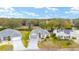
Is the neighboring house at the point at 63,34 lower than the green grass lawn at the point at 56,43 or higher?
higher

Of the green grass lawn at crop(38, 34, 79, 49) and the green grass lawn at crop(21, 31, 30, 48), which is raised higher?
the green grass lawn at crop(21, 31, 30, 48)

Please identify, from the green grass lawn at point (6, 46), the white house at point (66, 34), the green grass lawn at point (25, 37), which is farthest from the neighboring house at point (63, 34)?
the green grass lawn at point (6, 46)

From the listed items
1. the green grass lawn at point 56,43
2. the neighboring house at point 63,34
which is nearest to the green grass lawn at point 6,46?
the green grass lawn at point 56,43

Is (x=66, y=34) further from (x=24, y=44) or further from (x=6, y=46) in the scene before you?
(x=6, y=46)

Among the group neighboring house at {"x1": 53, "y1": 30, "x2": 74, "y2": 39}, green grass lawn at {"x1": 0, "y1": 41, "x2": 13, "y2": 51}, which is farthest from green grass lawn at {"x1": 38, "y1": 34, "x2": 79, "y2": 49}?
green grass lawn at {"x1": 0, "y1": 41, "x2": 13, "y2": 51}

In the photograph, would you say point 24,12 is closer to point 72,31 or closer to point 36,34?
point 36,34

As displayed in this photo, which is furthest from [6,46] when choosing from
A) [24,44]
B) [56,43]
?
[56,43]

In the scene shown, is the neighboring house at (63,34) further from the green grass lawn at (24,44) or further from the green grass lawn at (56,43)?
the green grass lawn at (24,44)

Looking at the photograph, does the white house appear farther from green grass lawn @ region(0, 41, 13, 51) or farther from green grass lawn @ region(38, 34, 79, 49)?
green grass lawn @ region(0, 41, 13, 51)

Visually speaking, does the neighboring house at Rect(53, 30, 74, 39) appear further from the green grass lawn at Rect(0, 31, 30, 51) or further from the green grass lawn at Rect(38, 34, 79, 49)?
the green grass lawn at Rect(0, 31, 30, 51)
